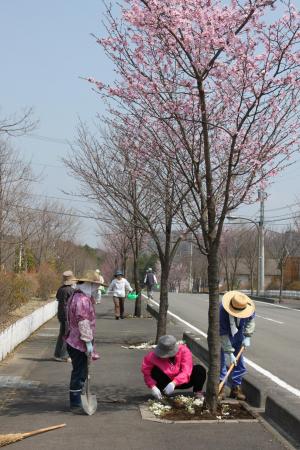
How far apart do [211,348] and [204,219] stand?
152cm

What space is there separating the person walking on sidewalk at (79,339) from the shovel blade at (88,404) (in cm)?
17

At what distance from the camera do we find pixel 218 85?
7.20 m

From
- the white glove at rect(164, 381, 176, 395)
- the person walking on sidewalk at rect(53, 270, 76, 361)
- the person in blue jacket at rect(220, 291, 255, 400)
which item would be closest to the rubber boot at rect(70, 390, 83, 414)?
the white glove at rect(164, 381, 176, 395)

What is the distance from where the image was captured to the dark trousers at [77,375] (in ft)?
23.3

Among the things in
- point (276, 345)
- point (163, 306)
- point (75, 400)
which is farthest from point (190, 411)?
point (276, 345)

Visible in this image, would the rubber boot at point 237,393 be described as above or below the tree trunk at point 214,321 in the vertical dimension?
below

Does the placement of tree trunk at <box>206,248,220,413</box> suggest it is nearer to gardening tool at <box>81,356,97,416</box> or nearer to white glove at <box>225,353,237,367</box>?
white glove at <box>225,353,237,367</box>

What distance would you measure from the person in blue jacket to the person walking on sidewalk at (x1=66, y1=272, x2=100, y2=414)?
1741mm

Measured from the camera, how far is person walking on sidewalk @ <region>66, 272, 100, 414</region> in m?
7.11

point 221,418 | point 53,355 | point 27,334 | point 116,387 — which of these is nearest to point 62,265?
point 27,334

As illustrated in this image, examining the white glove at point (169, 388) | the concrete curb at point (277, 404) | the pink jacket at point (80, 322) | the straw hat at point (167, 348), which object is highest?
the pink jacket at point (80, 322)

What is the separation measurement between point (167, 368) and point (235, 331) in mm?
1131

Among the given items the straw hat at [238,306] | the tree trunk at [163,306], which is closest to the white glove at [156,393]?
the straw hat at [238,306]

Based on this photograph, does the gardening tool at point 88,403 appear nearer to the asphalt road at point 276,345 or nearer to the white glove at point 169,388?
the white glove at point 169,388
